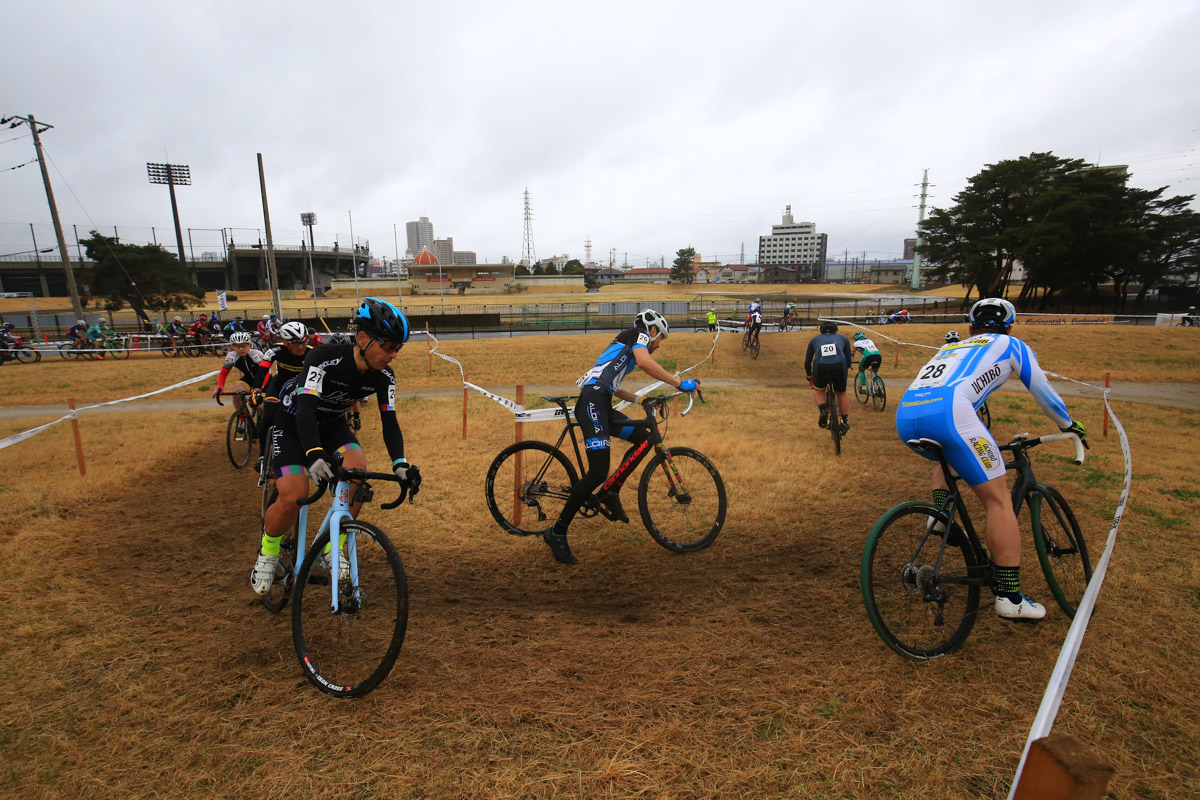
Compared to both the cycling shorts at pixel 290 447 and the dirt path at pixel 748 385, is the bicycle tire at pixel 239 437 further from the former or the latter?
the dirt path at pixel 748 385

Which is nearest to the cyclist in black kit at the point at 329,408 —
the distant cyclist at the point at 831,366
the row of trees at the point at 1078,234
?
the distant cyclist at the point at 831,366

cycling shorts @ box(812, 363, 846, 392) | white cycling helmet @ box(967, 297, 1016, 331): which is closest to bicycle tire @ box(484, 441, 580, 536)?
white cycling helmet @ box(967, 297, 1016, 331)

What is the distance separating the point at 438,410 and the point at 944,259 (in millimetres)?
59448

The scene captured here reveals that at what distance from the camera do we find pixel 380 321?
3.89 meters

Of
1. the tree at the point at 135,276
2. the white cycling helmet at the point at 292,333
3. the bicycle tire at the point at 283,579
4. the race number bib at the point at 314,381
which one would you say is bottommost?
the bicycle tire at the point at 283,579

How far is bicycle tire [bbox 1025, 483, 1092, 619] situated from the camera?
14.0 feet

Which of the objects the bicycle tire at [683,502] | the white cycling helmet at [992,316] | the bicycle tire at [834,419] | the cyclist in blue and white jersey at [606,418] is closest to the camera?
the white cycling helmet at [992,316]

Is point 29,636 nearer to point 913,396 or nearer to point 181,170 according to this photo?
point 913,396

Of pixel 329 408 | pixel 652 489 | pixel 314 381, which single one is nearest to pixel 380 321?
pixel 314 381

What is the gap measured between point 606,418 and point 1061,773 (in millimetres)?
A: 4213

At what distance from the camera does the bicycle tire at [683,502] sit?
5602mm

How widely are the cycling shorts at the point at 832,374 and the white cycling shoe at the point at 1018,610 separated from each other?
18.9 ft

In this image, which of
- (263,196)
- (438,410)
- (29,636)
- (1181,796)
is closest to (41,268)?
(263,196)

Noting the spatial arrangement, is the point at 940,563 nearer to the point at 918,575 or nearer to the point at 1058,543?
the point at 918,575
